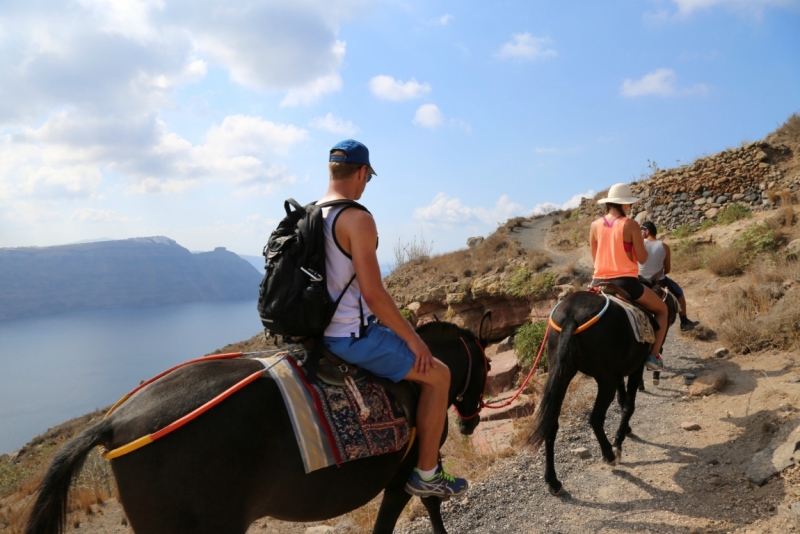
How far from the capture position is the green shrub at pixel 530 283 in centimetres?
1344

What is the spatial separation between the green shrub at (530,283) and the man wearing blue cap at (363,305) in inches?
440

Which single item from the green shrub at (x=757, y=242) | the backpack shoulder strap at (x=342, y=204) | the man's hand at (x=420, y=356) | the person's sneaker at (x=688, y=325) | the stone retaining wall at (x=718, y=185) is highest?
the stone retaining wall at (x=718, y=185)

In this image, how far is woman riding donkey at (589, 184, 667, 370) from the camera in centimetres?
508

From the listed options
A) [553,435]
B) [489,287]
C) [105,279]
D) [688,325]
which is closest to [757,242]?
[688,325]

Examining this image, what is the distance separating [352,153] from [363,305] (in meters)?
0.88

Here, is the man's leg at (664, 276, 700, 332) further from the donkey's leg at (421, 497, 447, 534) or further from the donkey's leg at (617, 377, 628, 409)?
the donkey's leg at (421, 497, 447, 534)

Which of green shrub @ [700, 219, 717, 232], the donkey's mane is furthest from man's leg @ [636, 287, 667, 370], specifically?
green shrub @ [700, 219, 717, 232]

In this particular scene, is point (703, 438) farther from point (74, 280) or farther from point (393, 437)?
point (74, 280)

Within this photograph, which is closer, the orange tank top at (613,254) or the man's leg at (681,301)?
the orange tank top at (613,254)

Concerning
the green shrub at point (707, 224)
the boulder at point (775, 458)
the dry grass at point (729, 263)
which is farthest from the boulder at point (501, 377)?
the green shrub at point (707, 224)

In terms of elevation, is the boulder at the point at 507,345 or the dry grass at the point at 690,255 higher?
the dry grass at the point at 690,255

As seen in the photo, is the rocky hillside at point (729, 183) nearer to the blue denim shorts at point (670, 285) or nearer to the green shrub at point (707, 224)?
the green shrub at point (707, 224)

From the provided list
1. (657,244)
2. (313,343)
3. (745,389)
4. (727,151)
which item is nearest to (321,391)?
(313,343)

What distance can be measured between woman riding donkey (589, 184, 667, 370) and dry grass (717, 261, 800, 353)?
3.26m
